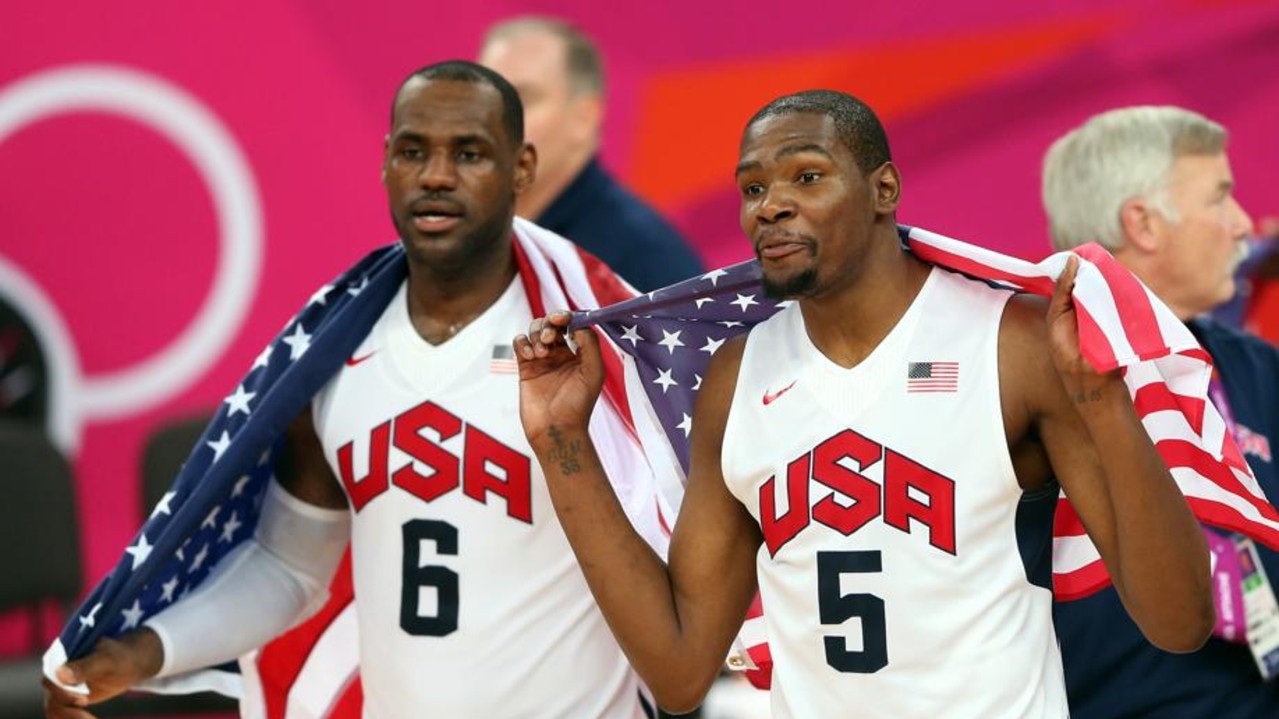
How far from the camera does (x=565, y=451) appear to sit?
10.3ft

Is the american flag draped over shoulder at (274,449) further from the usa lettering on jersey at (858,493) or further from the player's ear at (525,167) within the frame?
the usa lettering on jersey at (858,493)

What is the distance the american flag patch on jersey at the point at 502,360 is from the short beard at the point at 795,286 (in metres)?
0.75

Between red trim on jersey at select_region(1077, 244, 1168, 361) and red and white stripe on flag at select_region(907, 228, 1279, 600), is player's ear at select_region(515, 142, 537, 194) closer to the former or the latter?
red and white stripe on flag at select_region(907, 228, 1279, 600)

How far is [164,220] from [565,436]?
13.0 ft

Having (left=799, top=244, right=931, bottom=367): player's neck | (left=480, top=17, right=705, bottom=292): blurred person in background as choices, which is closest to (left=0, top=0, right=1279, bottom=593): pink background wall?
(left=480, top=17, right=705, bottom=292): blurred person in background

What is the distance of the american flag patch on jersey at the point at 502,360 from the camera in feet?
11.5

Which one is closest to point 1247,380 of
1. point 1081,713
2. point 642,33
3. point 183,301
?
point 1081,713

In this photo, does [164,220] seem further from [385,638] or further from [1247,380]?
[1247,380]

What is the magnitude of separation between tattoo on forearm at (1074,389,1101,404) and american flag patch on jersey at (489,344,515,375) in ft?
3.77

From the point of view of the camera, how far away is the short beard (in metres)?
2.89

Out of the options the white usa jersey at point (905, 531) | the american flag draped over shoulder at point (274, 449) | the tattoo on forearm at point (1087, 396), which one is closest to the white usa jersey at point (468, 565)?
the american flag draped over shoulder at point (274, 449)

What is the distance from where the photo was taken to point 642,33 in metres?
6.34

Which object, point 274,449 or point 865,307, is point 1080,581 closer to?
point 865,307

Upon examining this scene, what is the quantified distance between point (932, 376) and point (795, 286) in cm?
25
